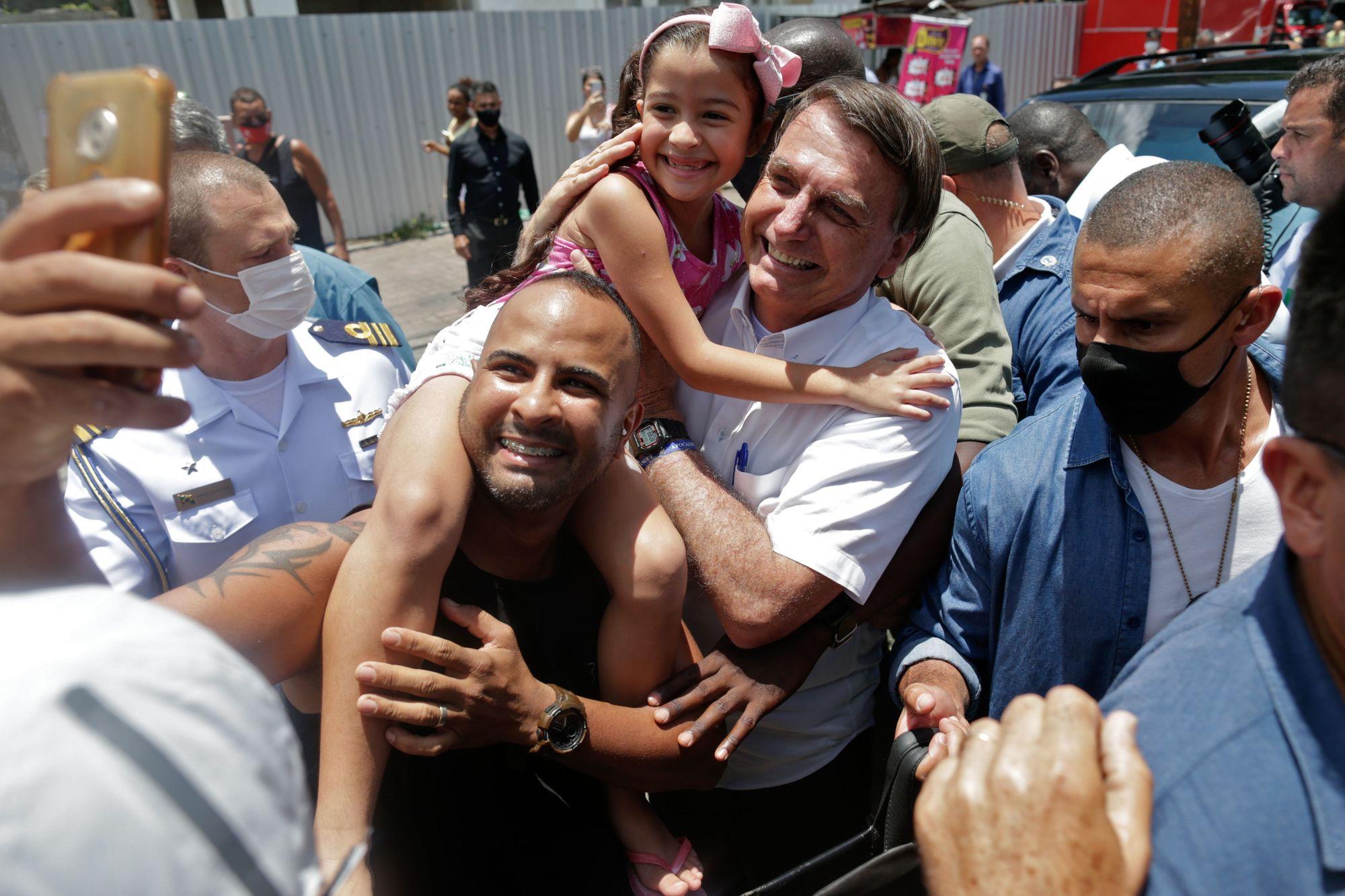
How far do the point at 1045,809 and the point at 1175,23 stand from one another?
16.9m

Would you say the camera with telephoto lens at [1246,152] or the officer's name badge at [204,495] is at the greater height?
the camera with telephoto lens at [1246,152]

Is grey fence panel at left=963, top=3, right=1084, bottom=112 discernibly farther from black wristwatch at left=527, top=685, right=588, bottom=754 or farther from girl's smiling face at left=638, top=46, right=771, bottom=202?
black wristwatch at left=527, top=685, right=588, bottom=754

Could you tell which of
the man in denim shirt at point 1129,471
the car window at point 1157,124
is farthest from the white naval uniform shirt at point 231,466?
the car window at point 1157,124

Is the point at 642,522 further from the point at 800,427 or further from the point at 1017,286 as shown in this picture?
the point at 1017,286

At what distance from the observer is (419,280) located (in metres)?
10.3

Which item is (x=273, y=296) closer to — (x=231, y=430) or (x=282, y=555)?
(x=231, y=430)

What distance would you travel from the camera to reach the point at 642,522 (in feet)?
6.25

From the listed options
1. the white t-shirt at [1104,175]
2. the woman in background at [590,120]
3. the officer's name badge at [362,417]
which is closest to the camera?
the officer's name badge at [362,417]

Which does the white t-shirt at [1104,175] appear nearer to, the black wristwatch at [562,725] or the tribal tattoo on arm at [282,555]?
the black wristwatch at [562,725]

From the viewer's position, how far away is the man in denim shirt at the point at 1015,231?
9.39 ft

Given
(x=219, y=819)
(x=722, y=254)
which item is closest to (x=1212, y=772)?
(x=219, y=819)

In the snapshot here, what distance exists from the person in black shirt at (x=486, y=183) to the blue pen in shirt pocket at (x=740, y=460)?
5.82 m

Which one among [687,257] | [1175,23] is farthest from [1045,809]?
[1175,23]

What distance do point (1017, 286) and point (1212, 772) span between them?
2433 millimetres
